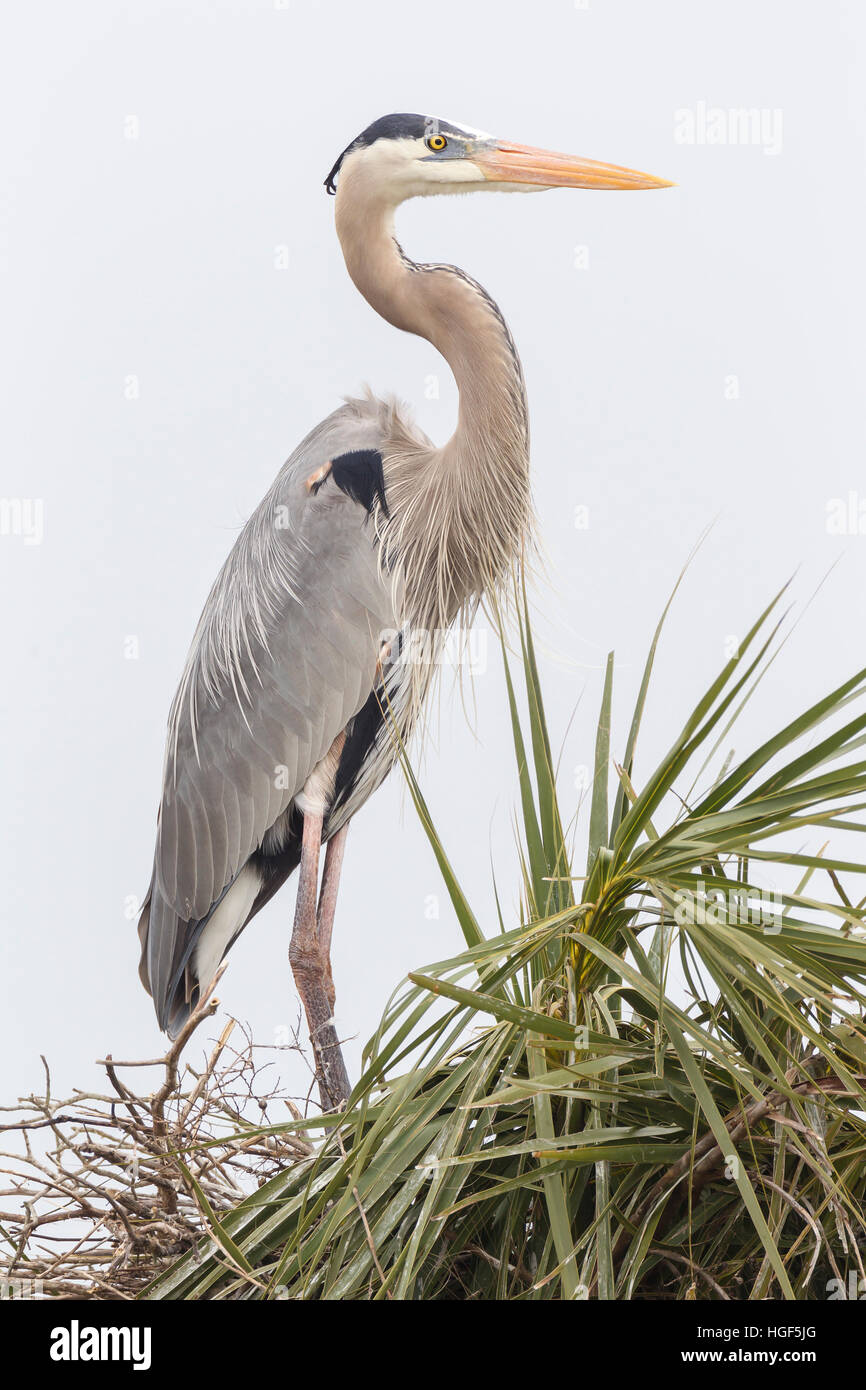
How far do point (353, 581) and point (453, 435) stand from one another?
392mm

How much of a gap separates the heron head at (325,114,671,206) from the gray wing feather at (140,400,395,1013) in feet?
1.63

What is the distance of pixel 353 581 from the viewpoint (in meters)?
2.92

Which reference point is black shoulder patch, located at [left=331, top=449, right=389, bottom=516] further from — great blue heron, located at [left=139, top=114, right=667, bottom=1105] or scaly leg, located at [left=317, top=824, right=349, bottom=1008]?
scaly leg, located at [left=317, top=824, right=349, bottom=1008]

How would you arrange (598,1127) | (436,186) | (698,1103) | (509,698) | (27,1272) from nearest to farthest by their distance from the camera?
1. (698,1103)
2. (598,1127)
3. (509,698)
4. (27,1272)
5. (436,186)

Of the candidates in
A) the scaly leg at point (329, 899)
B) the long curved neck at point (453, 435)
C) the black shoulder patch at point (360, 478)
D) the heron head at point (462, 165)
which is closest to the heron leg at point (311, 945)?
the scaly leg at point (329, 899)

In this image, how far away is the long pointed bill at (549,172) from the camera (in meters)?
2.88

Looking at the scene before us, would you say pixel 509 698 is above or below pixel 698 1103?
above

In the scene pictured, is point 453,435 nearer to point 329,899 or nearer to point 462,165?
point 462,165

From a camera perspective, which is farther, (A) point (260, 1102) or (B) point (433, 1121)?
(A) point (260, 1102)

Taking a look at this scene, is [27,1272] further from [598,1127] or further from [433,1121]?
[598,1127]

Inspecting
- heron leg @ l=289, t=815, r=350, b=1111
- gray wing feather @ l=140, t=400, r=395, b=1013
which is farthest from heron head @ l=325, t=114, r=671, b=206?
heron leg @ l=289, t=815, r=350, b=1111
